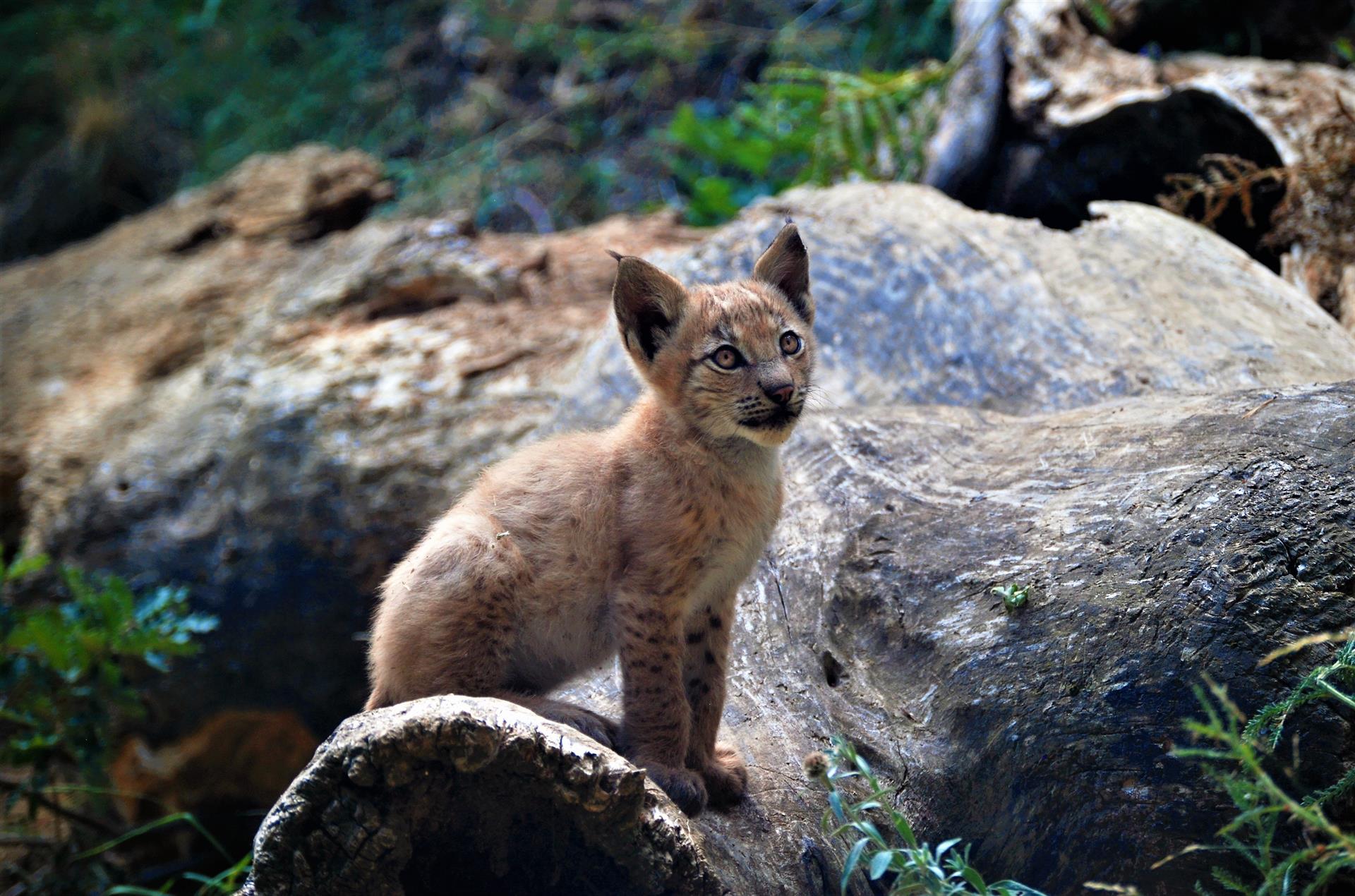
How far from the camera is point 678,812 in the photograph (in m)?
2.81

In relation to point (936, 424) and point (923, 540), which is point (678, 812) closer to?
point (923, 540)

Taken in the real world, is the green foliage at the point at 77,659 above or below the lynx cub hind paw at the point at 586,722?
below

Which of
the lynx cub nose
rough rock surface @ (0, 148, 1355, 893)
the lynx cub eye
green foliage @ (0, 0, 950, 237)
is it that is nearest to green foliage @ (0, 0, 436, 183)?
green foliage @ (0, 0, 950, 237)

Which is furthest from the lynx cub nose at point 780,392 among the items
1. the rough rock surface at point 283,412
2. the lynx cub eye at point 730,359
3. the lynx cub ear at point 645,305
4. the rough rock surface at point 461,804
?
the rough rock surface at point 283,412

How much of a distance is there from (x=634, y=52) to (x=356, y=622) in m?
6.77

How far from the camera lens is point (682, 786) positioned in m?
3.21

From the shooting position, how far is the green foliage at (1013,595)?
11.4 ft

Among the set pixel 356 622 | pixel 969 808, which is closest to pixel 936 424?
pixel 969 808

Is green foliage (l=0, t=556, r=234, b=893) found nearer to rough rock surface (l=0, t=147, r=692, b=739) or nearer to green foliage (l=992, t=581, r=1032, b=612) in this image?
rough rock surface (l=0, t=147, r=692, b=739)

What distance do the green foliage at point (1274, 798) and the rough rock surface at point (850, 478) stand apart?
11cm

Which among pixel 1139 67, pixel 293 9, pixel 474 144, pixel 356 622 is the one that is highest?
pixel 1139 67

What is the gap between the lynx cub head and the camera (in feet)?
12.3

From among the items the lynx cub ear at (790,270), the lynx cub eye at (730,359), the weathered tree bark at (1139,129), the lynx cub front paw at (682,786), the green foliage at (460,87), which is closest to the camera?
the lynx cub front paw at (682,786)

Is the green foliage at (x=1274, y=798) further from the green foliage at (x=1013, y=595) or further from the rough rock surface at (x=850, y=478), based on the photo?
the green foliage at (x=1013, y=595)
